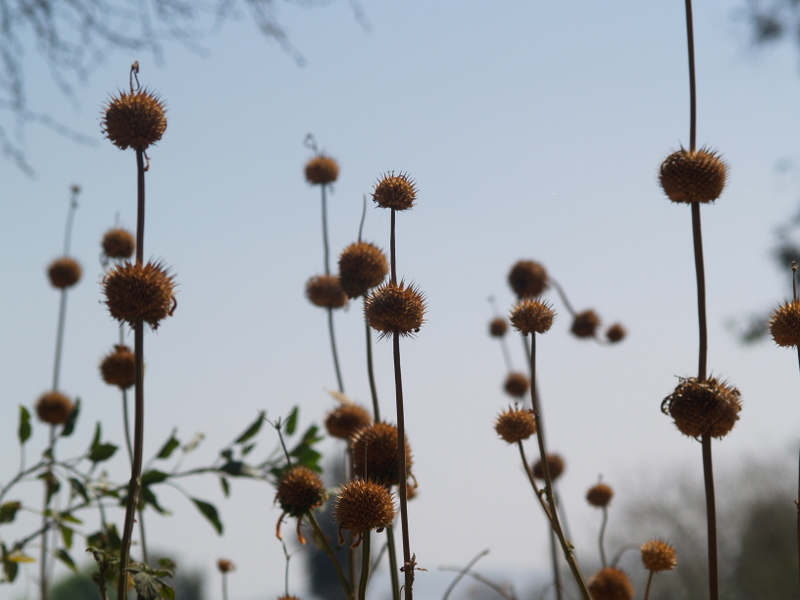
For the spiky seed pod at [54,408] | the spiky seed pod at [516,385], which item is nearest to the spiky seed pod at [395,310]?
the spiky seed pod at [516,385]

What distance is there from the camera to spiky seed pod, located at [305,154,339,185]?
2.33 meters

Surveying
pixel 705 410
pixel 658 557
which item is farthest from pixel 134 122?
pixel 658 557

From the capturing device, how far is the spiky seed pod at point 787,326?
1097 millimetres

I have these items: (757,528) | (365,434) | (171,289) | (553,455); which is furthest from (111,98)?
(757,528)

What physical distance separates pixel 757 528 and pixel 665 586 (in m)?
2.56

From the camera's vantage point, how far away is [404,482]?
38.7 inches

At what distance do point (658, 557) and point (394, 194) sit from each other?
0.73 m

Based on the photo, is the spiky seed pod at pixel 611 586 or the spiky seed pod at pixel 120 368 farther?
the spiky seed pod at pixel 120 368

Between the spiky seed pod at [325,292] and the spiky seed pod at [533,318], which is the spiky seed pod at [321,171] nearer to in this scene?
the spiky seed pod at [325,292]

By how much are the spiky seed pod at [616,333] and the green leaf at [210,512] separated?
1210 mm

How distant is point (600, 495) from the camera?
1866mm

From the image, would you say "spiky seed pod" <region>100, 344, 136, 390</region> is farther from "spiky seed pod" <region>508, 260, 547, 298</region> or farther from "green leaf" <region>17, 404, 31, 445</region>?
"spiky seed pod" <region>508, 260, 547, 298</region>

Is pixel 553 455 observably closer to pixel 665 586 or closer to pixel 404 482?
pixel 404 482

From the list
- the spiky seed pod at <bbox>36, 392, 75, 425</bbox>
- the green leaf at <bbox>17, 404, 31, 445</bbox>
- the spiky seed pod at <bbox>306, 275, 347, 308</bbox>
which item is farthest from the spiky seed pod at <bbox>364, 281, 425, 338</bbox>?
the spiky seed pod at <bbox>36, 392, 75, 425</bbox>
